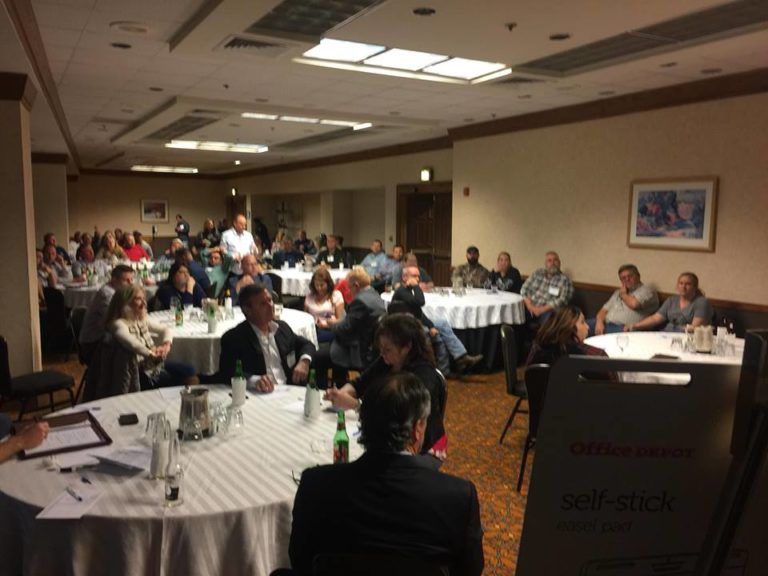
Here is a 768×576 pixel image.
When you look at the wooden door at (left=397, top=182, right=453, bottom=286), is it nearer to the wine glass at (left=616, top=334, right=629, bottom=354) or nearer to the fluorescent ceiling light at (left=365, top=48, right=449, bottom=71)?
the fluorescent ceiling light at (left=365, top=48, right=449, bottom=71)

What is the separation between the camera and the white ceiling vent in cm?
455

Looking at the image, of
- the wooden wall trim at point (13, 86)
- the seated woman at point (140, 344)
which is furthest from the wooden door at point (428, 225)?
the seated woman at point (140, 344)

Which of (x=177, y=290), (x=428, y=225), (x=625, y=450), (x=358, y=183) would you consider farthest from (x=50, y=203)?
(x=625, y=450)

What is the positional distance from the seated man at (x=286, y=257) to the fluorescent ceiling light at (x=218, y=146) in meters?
2.16

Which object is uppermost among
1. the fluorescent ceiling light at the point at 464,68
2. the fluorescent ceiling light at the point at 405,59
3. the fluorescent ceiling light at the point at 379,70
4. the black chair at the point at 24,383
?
the fluorescent ceiling light at the point at 464,68

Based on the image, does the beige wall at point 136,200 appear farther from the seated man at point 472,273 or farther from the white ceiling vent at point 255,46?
the white ceiling vent at point 255,46

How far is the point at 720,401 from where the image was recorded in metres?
0.78

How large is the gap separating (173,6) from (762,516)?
418 cm

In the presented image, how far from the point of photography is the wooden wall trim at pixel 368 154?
10766 mm

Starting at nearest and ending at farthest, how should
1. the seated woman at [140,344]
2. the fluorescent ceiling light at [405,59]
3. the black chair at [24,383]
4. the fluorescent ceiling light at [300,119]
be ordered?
the seated woman at [140,344] → the black chair at [24,383] → the fluorescent ceiling light at [405,59] → the fluorescent ceiling light at [300,119]

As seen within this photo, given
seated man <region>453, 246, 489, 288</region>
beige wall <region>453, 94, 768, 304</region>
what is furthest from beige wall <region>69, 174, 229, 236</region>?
seated man <region>453, 246, 489, 288</region>

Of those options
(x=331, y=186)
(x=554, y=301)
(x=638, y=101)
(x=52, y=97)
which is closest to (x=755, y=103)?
(x=638, y=101)

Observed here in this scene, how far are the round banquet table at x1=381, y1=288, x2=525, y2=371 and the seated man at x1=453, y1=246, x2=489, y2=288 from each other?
3.13ft

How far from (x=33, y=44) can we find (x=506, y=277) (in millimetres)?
5783
